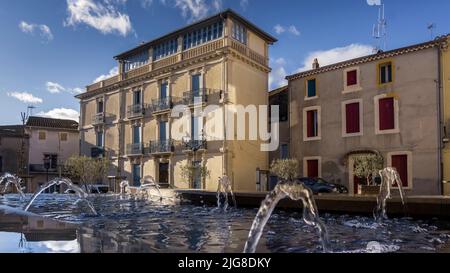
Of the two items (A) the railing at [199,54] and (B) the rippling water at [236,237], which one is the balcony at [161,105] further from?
(B) the rippling water at [236,237]

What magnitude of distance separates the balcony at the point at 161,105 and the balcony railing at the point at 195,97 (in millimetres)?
1464

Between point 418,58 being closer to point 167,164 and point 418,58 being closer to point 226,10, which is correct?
point 226,10

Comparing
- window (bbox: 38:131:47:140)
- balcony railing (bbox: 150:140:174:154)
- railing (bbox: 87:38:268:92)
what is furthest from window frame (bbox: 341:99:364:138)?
window (bbox: 38:131:47:140)

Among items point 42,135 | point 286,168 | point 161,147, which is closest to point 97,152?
point 161,147

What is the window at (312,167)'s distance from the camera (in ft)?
79.8

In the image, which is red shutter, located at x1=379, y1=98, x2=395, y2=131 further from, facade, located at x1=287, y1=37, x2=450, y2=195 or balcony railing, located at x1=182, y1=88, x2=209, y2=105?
balcony railing, located at x1=182, y1=88, x2=209, y2=105

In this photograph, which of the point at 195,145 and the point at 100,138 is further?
the point at 100,138

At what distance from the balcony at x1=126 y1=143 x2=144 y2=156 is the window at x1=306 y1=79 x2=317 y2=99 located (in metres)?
13.3

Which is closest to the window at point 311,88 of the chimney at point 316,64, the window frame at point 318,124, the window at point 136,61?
the window frame at point 318,124

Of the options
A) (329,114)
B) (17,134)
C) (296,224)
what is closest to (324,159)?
(329,114)

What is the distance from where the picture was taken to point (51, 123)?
142 feet

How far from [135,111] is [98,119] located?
17.7 ft

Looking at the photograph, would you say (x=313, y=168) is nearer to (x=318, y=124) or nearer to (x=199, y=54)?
(x=318, y=124)

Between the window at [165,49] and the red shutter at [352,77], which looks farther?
the window at [165,49]
